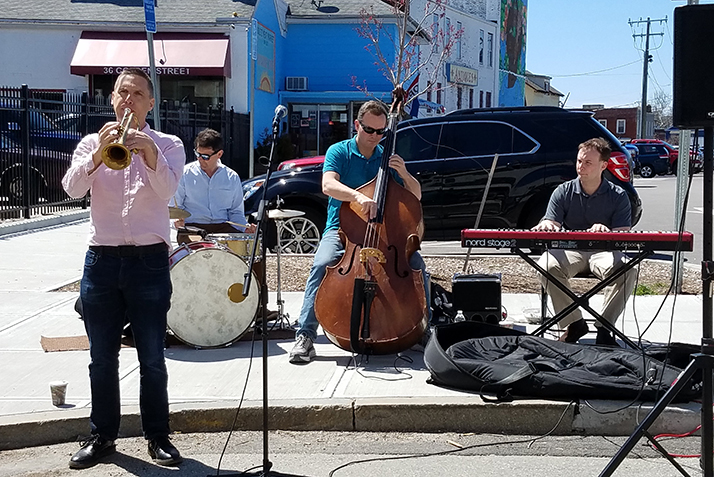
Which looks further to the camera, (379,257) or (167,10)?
(167,10)

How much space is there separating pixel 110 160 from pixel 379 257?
2381 millimetres

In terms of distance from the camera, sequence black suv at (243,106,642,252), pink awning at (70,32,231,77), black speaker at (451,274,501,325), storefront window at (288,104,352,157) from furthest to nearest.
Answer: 1. storefront window at (288,104,352,157)
2. pink awning at (70,32,231,77)
3. black suv at (243,106,642,252)
4. black speaker at (451,274,501,325)

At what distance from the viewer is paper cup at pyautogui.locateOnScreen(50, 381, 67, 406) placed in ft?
17.2

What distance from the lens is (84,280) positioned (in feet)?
15.1

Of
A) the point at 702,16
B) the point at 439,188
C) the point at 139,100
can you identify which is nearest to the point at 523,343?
the point at 702,16

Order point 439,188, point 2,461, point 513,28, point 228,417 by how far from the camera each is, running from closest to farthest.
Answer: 1. point 2,461
2. point 228,417
3. point 439,188
4. point 513,28

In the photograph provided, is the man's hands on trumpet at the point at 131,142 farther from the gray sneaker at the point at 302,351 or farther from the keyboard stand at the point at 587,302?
the keyboard stand at the point at 587,302

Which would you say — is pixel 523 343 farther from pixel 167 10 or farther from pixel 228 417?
pixel 167 10

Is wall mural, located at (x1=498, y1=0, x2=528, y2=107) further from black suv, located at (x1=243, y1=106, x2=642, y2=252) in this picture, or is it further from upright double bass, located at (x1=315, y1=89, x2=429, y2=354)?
upright double bass, located at (x1=315, y1=89, x2=429, y2=354)

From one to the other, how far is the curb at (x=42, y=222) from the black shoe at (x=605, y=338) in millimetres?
9589

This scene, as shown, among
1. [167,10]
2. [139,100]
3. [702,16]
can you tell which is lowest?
[139,100]

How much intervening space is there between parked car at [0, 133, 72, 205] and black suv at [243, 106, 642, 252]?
5264 mm

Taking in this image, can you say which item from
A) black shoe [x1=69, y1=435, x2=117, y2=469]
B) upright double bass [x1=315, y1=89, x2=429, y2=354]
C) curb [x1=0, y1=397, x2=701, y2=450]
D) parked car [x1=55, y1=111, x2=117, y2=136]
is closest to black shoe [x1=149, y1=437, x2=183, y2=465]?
black shoe [x1=69, y1=435, x2=117, y2=469]

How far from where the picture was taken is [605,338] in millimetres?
6555
